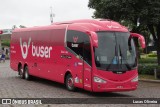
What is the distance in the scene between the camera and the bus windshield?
1688 centimetres

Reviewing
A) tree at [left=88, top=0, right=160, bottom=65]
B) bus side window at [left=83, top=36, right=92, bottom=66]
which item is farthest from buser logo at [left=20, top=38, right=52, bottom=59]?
tree at [left=88, top=0, right=160, bottom=65]

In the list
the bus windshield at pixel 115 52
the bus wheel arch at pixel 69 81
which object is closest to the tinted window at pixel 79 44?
the bus windshield at pixel 115 52

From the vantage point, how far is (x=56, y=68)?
20469mm

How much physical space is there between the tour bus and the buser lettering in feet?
0.18

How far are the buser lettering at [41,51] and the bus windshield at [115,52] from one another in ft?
15.8

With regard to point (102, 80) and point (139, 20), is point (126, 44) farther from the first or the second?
point (139, 20)

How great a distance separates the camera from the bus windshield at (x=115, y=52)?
55.4 ft

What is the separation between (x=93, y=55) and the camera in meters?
16.9

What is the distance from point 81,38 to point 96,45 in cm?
200

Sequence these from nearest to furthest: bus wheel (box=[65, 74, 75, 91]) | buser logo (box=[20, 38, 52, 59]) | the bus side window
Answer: the bus side window → bus wheel (box=[65, 74, 75, 91]) → buser logo (box=[20, 38, 52, 59])

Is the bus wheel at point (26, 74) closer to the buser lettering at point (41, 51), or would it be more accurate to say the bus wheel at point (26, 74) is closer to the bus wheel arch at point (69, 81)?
the buser lettering at point (41, 51)

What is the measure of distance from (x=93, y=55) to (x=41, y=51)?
20.3 ft

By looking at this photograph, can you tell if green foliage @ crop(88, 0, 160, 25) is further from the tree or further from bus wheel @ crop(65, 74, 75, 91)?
bus wheel @ crop(65, 74, 75, 91)

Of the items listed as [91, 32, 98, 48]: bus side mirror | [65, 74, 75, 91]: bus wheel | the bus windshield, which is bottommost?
[65, 74, 75, 91]: bus wheel
